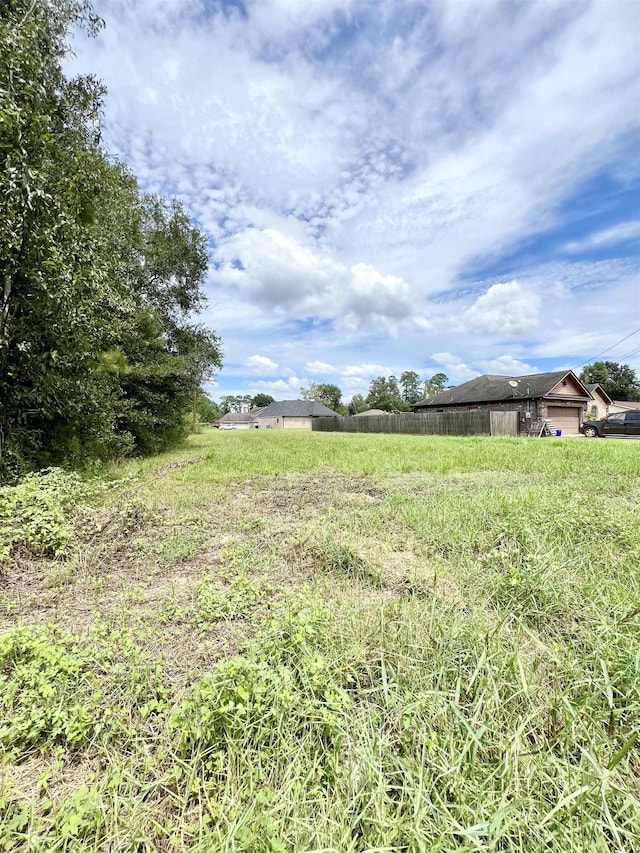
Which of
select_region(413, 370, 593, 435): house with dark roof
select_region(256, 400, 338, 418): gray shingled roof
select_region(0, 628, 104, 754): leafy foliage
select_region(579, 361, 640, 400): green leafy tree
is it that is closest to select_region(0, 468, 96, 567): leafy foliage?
select_region(0, 628, 104, 754): leafy foliage

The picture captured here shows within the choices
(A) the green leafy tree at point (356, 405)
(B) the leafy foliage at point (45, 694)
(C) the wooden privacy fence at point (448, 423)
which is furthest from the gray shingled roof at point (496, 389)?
(A) the green leafy tree at point (356, 405)

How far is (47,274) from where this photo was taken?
421 cm

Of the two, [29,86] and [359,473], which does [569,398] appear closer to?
[359,473]

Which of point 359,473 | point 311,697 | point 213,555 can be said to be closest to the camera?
point 311,697

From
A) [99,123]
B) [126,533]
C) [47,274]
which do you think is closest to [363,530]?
[126,533]

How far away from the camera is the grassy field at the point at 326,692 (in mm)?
1029

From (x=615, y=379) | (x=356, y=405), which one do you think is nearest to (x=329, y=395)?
(x=356, y=405)

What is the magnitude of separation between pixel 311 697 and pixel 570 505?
3303mm

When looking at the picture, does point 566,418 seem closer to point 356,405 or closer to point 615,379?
point 615,379

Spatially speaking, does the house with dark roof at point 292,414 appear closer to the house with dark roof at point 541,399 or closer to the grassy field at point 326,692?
the house with dark roof at point 541,399

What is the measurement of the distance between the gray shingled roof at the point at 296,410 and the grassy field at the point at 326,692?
4617 cm

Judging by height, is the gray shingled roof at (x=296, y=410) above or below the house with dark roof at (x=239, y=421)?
above

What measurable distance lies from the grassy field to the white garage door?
20494 mm

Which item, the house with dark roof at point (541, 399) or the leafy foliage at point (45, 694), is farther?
the house with dark roof at point (541, 399)
